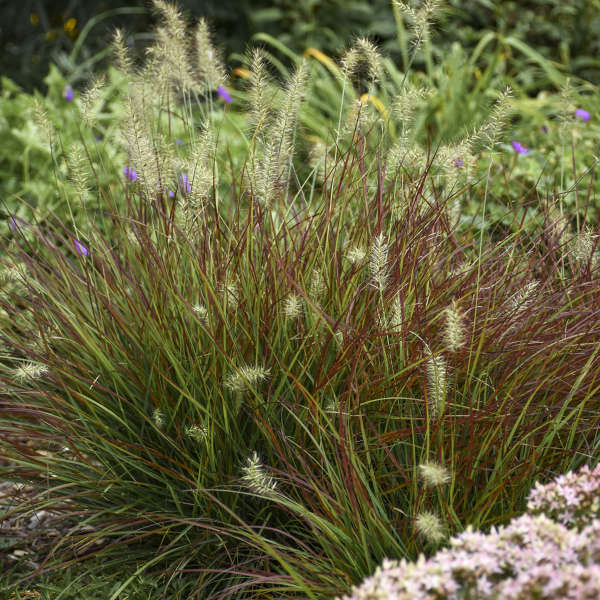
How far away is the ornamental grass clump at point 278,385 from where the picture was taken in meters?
1.88

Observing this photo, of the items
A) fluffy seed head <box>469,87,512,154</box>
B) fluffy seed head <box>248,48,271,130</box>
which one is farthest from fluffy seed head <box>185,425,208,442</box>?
→ fluffy seed head <box>469,87,512,154</box>

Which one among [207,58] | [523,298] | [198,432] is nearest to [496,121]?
[523,298]

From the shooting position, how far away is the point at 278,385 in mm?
2139

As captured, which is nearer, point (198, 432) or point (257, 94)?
point (198, 432)

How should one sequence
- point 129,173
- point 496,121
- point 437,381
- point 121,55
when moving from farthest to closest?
point 129,173 → point 121,55 → point 496,121 → point 437,381

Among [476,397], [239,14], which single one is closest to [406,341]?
[476,397]

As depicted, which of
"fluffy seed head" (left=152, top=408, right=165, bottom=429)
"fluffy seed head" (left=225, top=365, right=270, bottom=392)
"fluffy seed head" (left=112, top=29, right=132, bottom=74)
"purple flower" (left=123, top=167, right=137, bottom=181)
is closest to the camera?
"fluffy seed head" (left=225, top=365, right=270, bottom=392)

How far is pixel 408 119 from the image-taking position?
7.32 ft

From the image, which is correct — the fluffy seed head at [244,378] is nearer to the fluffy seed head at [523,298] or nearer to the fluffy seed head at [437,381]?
the fluffy seed head at [437,381]

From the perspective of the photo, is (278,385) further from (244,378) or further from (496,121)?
(496,121)

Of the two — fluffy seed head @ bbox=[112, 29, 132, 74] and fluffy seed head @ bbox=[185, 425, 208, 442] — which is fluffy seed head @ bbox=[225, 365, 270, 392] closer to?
fluffy seed head @ bbox=[185, 425, 208, 442]

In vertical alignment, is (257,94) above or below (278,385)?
above

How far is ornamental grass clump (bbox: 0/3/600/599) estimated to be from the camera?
1.88 m

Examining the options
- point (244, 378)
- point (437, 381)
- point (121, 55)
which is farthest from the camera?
point (121, 55)
